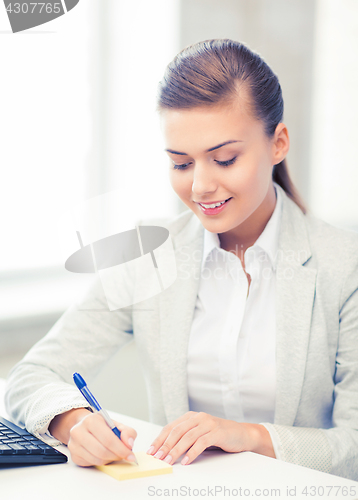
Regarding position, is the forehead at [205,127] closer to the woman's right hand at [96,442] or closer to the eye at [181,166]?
the eye at [181,166]

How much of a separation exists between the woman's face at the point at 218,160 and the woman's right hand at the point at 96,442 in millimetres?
475

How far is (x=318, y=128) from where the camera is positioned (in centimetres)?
300

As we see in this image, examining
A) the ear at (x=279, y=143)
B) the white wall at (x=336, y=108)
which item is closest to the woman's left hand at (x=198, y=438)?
the ear at (x=279, y=143)

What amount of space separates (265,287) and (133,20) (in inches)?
62.2

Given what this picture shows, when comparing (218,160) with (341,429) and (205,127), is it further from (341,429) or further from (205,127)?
(341,429)

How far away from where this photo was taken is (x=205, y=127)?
0.97 m

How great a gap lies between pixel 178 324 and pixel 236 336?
0.45 feet

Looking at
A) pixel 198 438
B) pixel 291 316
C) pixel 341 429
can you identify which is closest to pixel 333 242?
pixel 291 316

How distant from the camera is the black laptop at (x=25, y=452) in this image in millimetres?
720

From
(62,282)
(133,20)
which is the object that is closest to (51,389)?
(62,282)

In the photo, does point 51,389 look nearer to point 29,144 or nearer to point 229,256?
point 229,256

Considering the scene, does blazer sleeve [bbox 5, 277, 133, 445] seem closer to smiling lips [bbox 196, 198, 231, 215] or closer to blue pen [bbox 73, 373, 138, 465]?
blue pen [bbox 73, 373, 138, 465]

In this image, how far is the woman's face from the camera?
0.97m

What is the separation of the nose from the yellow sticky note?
50cm
